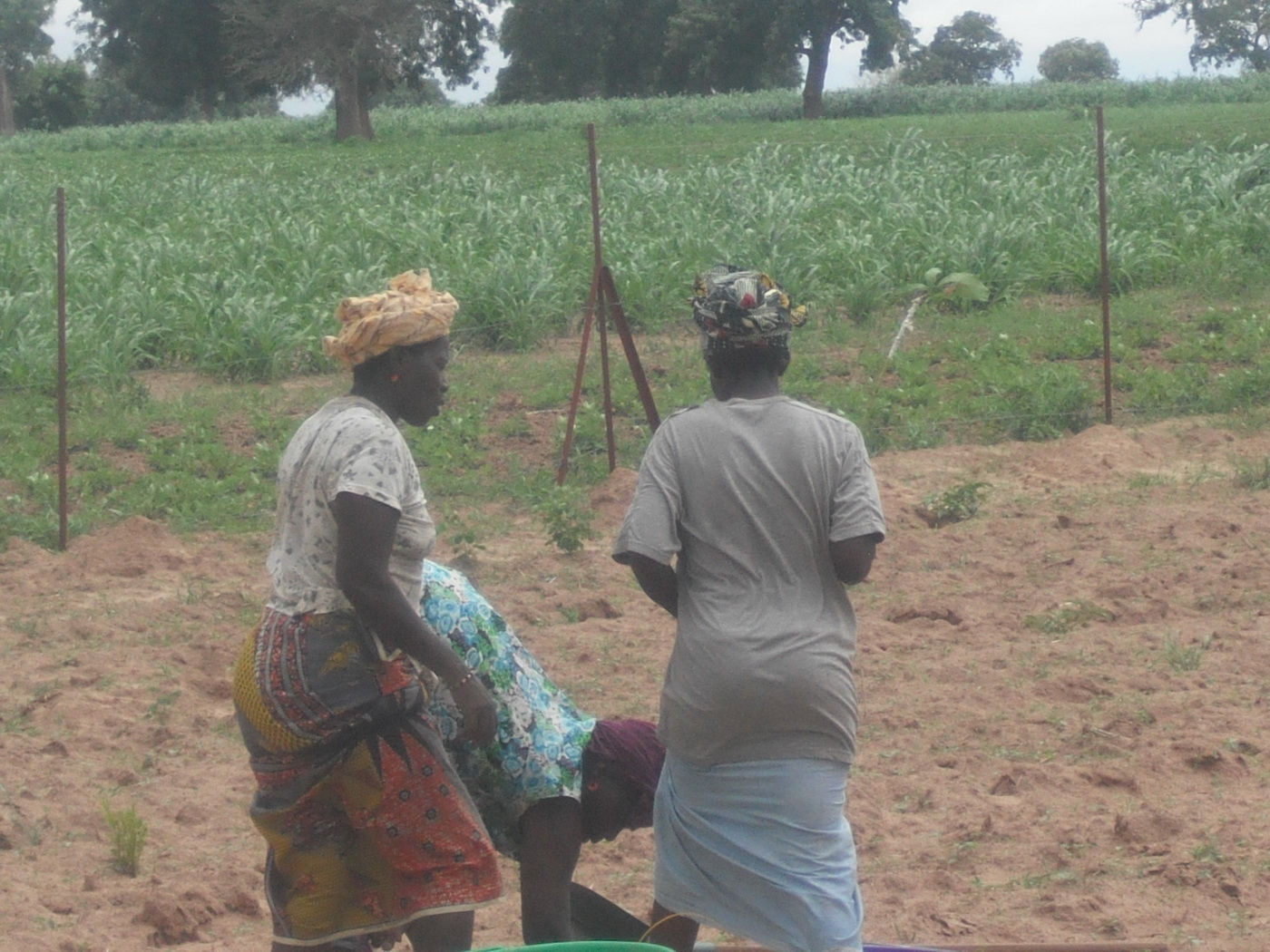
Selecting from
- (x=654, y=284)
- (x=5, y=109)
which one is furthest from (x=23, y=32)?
(x=654, y=284)

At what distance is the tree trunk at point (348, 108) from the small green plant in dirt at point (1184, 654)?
99.0 feet

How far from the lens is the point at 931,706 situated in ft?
16.5

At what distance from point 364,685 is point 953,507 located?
5.15 m

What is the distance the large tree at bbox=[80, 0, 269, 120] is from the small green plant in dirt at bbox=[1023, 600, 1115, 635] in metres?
40.5

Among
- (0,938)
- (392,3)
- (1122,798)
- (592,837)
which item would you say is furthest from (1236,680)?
(392,3)

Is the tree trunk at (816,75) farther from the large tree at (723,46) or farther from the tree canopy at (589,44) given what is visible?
the tree canopy at (589,44)

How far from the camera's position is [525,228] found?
13.6 metres

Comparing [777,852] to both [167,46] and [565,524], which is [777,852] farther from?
[167,46]

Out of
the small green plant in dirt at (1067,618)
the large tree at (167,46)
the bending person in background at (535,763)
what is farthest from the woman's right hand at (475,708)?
the large tree at (167,46)

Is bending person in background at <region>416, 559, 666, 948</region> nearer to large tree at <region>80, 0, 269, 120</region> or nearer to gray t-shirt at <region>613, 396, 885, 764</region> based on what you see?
gray t-shirt at <region>613, 396, 885, 764</region>

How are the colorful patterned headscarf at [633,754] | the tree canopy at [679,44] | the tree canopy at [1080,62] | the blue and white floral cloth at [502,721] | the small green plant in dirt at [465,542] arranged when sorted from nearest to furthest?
the blue and white floral cloth at [502,721]
the colorful patterned headscarf at [633,754]
the small green plant in dirt at [465,542]
the tree canopy at [679,44]
the tree canopy at [1080,62]

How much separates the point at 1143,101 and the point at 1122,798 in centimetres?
3368

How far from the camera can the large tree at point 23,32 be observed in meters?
73.6

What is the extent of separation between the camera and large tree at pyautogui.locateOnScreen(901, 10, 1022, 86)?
75.9 meters
